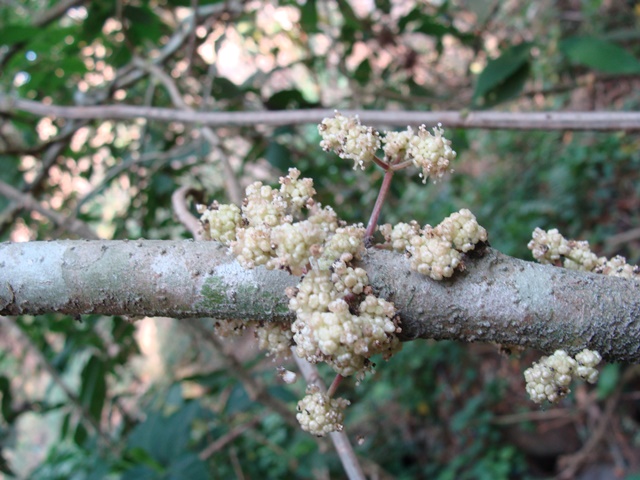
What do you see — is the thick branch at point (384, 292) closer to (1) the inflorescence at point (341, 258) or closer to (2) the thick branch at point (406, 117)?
(1) the inflorescence at point (341, 258)

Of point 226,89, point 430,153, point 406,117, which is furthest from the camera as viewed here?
point 226,89

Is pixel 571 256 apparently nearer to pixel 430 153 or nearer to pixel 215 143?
pixel 430 153

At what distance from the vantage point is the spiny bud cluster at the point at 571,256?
858 millimetres

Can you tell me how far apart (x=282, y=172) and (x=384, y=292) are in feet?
4.92

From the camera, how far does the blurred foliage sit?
2160 millimetres

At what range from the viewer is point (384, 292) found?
731 millimetres

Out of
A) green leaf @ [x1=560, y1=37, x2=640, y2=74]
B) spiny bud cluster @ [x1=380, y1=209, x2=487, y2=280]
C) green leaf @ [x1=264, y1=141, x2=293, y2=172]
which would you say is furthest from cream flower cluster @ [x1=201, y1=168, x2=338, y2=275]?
green leaf @ [x1=560, y1=37, x2=640, y2=74]

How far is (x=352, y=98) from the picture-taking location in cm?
277

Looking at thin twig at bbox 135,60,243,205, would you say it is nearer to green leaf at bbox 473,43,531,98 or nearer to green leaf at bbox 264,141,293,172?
green leaf at bbox 264,141,293,172

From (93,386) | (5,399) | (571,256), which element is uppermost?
(571,256)

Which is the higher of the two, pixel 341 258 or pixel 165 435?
pixel 341 258

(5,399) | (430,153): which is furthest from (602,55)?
(5,399)

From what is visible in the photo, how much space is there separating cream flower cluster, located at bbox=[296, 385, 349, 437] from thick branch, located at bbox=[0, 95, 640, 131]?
31.4 inches

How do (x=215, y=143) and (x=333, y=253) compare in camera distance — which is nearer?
(x=333, y=253)
